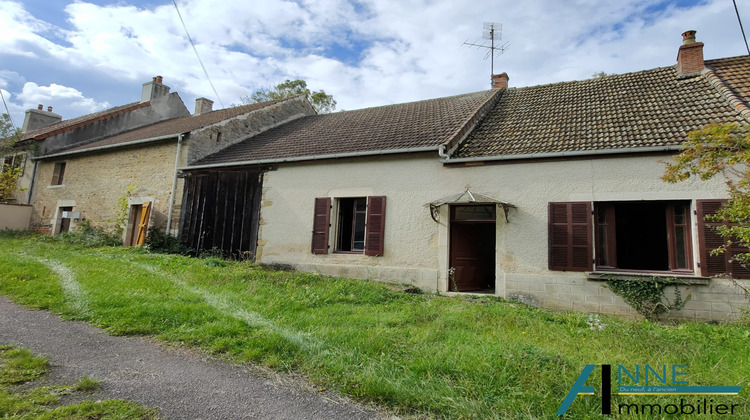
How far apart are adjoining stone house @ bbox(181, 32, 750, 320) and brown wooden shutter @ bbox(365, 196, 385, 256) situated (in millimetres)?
25

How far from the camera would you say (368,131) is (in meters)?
11.2

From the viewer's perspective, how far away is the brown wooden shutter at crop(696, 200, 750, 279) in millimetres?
6250

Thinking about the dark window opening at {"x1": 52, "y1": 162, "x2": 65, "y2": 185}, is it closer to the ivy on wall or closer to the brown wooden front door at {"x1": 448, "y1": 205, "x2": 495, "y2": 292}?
the brown wooden front door at {"x1": 448, "y1": 205, "x2": 495, "y2": 292}

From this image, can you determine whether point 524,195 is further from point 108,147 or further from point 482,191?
point 108,147

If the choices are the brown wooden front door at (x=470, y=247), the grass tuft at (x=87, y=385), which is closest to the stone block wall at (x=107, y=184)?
the brown wooden front door at (x=470, y=247)

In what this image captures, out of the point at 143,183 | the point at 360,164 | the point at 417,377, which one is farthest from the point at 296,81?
the point at 417,377

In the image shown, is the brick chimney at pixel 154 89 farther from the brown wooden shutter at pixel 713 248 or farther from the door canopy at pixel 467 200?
the brown wooden shutter at pixel 713 248

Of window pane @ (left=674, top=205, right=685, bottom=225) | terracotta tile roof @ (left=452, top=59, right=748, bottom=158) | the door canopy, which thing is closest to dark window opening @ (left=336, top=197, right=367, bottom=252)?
the door canopy

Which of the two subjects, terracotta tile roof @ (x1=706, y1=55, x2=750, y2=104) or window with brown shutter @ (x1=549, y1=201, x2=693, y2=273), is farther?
terracotta tile roof @ (x1=706, y1=55, x2=750, y2=104)

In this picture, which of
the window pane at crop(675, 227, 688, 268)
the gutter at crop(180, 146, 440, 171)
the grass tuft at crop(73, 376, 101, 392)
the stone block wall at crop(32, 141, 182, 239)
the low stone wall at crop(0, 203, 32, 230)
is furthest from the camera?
the low stone wall at crop(0, 203, 32, 230)

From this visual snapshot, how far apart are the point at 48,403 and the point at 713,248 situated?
8684 millimetres

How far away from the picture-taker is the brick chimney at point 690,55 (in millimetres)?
9500

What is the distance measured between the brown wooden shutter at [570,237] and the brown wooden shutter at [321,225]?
5.01 metres

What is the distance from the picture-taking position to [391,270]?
8.64 m
